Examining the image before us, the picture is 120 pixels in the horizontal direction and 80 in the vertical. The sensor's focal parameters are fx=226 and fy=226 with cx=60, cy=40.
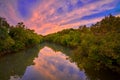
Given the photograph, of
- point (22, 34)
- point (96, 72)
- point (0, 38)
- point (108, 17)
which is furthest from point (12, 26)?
point (96, 72)

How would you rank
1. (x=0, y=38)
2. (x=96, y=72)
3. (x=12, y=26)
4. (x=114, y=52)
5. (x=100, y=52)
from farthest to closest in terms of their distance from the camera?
1. (x=12, y=26)
2. (x=0, y=38)
3. (x=96, y=72)
4. (x=100, y=52)
5. (x=114, y=52)

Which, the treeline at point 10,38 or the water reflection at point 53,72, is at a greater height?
the treeline at point 10,38

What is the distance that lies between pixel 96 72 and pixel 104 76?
5.69 ft

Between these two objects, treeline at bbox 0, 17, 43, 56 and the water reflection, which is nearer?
the water reflection

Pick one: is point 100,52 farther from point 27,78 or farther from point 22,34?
point 22,34

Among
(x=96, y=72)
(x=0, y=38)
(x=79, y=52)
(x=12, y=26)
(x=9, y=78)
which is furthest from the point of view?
(x=12, y=26)

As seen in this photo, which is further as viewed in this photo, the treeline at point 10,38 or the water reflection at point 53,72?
the treeline at point 10,38

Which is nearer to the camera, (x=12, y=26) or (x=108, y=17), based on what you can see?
(x=108, y=17)

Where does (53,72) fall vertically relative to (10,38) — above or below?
below

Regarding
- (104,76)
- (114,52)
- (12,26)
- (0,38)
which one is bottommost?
(104,76)

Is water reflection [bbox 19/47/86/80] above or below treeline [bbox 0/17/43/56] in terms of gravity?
below

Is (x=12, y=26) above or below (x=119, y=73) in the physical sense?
above

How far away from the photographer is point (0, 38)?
39.4m

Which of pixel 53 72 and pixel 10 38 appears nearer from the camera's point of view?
pixel 53 72
